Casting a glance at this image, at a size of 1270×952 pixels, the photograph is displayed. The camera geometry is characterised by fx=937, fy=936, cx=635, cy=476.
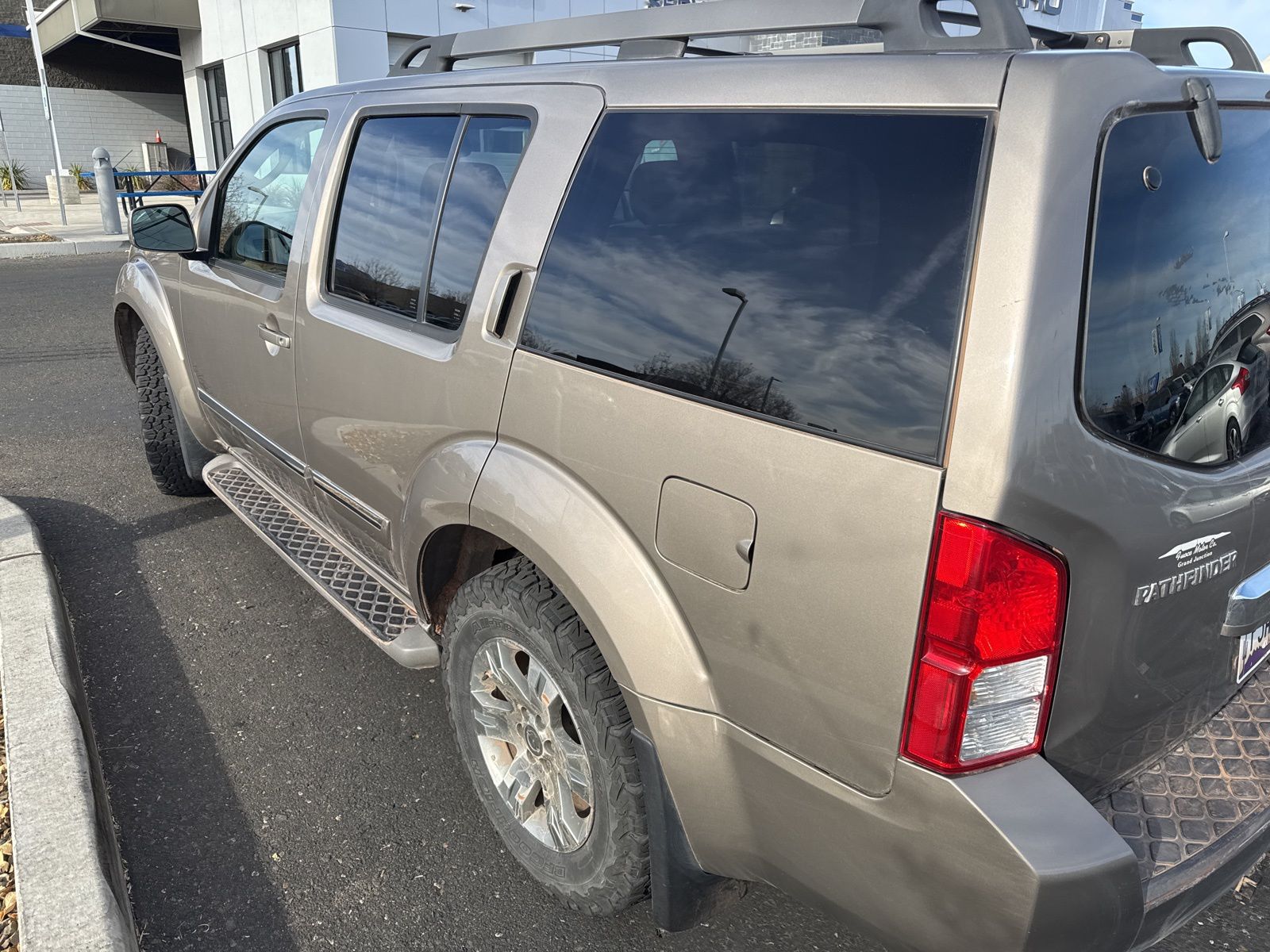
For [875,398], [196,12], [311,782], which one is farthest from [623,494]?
[196,12]

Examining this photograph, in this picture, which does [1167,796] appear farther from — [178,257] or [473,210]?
[178,257]

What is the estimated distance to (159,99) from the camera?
92.1 feet

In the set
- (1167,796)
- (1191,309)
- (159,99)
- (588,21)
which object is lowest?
(1167,796)

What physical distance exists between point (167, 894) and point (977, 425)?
7.23ft

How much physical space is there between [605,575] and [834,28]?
3.71ft

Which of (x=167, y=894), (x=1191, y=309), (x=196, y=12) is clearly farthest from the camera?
(x=196, y=12)

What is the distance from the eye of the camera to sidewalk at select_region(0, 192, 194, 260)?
1389 cm

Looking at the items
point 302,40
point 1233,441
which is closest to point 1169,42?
point 1233,441

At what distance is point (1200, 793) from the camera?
1735 millimetres

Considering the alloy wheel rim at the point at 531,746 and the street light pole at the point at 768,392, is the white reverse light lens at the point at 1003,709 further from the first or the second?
the alloy wheel rim at the point at 531,746

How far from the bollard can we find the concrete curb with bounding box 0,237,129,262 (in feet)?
2.42

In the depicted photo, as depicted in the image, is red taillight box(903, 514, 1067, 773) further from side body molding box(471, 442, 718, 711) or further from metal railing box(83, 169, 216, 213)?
metal railing box(83, 169, 216, 213)

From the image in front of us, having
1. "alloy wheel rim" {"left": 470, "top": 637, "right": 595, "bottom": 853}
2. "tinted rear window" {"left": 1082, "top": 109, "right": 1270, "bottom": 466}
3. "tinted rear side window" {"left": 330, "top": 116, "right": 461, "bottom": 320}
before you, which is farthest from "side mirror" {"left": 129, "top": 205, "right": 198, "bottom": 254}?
"tinted rear window" {"left": 1082, "top": 109, "right": 1270, "bottom": 466}

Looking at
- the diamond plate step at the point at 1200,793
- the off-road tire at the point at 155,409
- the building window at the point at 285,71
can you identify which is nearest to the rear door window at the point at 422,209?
the diamond plate step at the point at 1200,793
